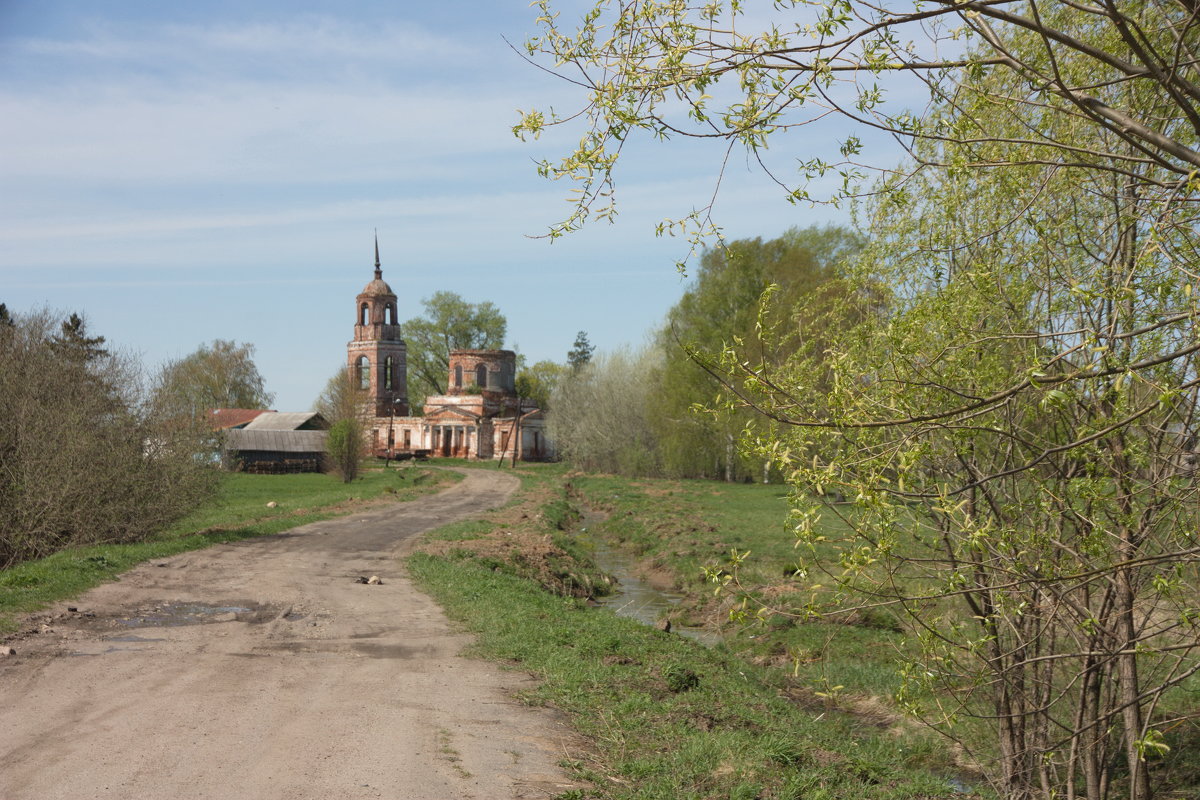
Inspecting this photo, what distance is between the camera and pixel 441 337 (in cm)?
10544

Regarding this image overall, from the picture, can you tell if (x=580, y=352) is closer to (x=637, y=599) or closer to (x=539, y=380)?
(x=539, y=380)

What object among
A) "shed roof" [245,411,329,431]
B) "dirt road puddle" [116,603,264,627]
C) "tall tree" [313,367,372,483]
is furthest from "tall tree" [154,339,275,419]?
"dirt road puddle" [116,603,264,627]

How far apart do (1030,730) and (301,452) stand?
66.5 metres

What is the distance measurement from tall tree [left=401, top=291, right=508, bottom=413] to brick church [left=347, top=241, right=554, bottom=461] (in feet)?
46.2

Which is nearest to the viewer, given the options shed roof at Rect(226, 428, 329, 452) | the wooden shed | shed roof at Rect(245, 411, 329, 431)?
the wooden shed

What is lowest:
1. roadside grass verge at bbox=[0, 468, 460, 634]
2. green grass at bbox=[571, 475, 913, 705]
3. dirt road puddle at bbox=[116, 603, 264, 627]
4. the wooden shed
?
green grass at bbox=[571, 475, 913, 705]

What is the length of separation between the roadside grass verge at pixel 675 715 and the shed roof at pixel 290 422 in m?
60.2

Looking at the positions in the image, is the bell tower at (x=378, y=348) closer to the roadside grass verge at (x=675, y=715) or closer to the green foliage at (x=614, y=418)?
the green foliage at (x=614, y=418)

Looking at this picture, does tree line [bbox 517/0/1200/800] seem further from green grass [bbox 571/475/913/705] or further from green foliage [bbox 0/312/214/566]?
green foliage [bbox 0/312/214/566]

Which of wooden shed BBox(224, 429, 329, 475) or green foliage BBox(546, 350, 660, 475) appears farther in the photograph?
wooden shed BBox(224, 429, 329, 475)

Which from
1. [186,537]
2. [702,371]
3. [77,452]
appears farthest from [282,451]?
[77,452]

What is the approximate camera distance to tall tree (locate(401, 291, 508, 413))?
104 m

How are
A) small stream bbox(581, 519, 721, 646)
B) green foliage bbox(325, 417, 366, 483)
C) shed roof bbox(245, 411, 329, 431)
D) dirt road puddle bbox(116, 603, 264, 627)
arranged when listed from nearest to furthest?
dirt road puddle bbox(116, 603, 264, 627) < small stream bbox(581, 519, 721, 646) < green foliage bbox(325, 417, 366, 483) < shed roof bbox(245, 411, 329, 431)

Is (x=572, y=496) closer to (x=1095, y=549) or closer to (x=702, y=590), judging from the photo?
(x=702, y=590)
